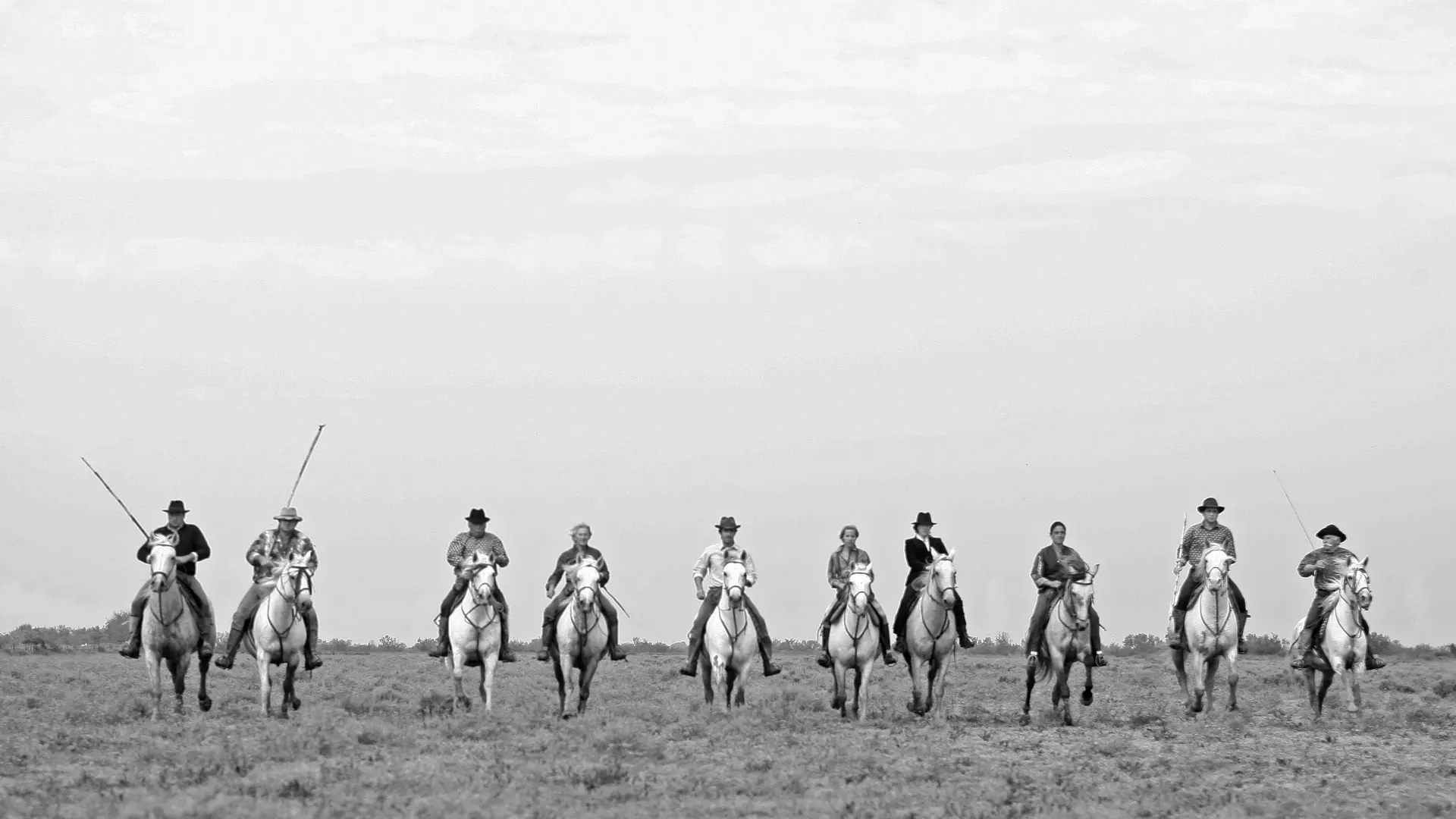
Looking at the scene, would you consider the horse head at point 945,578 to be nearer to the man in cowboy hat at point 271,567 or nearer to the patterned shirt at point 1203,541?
the patterned shirt at point 1203,541

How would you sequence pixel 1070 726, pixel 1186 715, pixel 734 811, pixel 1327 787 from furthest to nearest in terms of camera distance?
1. pixel 1186 715
2. pixel 1070 726
3. pixel 1327 787
4. pixel 734 811

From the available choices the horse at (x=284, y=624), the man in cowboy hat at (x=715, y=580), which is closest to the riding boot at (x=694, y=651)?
the man in cowboy hat at (x=715, y=580)

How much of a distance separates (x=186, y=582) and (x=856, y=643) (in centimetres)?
951

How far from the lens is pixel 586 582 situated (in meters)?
24.8

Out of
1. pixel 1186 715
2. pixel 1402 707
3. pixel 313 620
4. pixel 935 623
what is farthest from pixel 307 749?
pixel 1402 707

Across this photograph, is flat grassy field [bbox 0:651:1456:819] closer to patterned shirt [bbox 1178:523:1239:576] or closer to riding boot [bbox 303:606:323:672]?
riding boot [bbox 303:606:323:672]

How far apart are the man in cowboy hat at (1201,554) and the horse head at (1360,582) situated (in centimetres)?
162

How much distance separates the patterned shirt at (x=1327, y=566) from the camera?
26812mm

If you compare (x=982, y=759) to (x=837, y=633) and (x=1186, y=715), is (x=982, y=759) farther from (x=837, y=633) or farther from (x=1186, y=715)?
(x=1186, y=715)

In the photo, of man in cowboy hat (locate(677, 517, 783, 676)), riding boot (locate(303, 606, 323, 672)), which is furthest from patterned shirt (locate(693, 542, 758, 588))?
riding boot (locate(303, 606, 323, 672))

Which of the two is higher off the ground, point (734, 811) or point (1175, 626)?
point (1175, 626)

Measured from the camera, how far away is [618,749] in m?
20.7

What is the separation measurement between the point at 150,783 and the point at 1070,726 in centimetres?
1283

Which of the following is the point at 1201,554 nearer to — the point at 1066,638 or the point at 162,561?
the point at 1066,638
